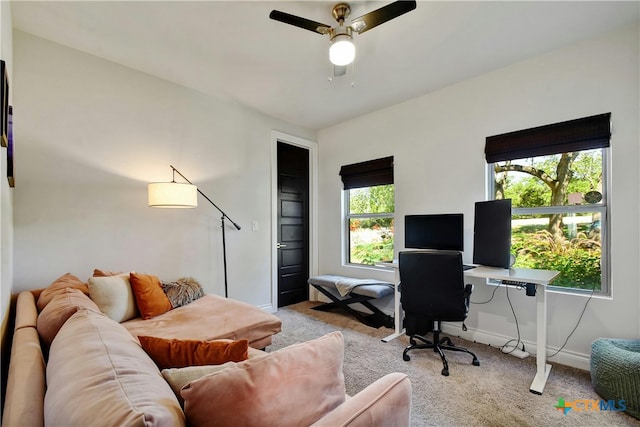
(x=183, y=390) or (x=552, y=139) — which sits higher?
(x=552, y=139)

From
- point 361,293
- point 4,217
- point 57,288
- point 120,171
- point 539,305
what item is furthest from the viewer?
point 361,293

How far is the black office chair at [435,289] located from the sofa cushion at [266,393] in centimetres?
177

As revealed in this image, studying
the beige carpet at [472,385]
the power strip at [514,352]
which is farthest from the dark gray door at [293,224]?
the power strip at [514,352]

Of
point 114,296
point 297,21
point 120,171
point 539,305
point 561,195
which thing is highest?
point 297,21

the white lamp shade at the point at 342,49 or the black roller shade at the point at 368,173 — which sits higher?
the white lamp shade at the point at 342,49

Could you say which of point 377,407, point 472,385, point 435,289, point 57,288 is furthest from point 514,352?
point 57,288

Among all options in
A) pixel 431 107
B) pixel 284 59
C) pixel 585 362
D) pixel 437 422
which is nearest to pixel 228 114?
pixel 284 59

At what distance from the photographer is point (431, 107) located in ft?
10.9

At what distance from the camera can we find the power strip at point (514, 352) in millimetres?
2527

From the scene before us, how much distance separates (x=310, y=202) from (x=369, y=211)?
3.17 feet

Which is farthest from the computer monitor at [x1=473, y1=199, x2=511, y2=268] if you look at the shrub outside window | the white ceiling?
the white ceiling

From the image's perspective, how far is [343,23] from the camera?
2059mm

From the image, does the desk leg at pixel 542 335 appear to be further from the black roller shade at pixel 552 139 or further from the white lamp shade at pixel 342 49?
the white lamp shade at pixel 342 49

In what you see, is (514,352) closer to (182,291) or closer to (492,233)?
(492,233)
